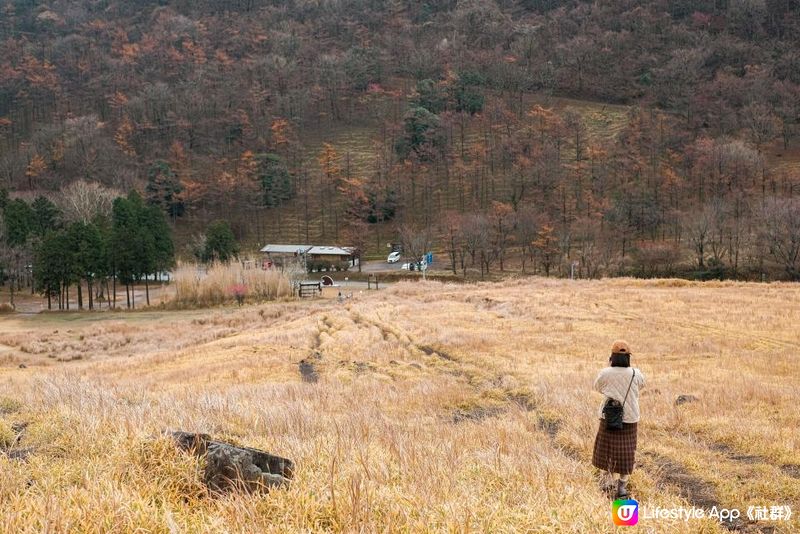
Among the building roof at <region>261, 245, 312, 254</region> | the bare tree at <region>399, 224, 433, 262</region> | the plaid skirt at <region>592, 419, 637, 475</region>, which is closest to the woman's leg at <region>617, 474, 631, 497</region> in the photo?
the plaid skirt at <region>592, 419, 637, 475</region>

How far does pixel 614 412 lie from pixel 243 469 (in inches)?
193

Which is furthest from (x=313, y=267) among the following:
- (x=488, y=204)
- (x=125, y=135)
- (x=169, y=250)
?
(x=125, y=135)

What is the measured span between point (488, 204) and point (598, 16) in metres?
84.4

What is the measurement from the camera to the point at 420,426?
30.7ft

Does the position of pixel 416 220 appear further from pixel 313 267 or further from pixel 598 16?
pixel 598 16

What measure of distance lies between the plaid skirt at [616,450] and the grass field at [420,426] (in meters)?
0.45

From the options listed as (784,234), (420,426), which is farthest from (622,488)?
(784,234)

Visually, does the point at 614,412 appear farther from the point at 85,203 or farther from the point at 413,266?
the point at 85,203

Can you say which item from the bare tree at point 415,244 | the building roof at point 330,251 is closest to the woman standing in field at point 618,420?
the bare tree at point 415,244

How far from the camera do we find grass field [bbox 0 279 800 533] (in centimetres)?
417

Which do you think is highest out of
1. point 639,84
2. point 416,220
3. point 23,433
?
point 639,84

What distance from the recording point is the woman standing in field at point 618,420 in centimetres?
711

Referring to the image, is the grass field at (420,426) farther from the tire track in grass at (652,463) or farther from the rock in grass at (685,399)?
the rock in grass at (685,399)

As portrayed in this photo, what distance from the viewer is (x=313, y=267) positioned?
75.0 m
